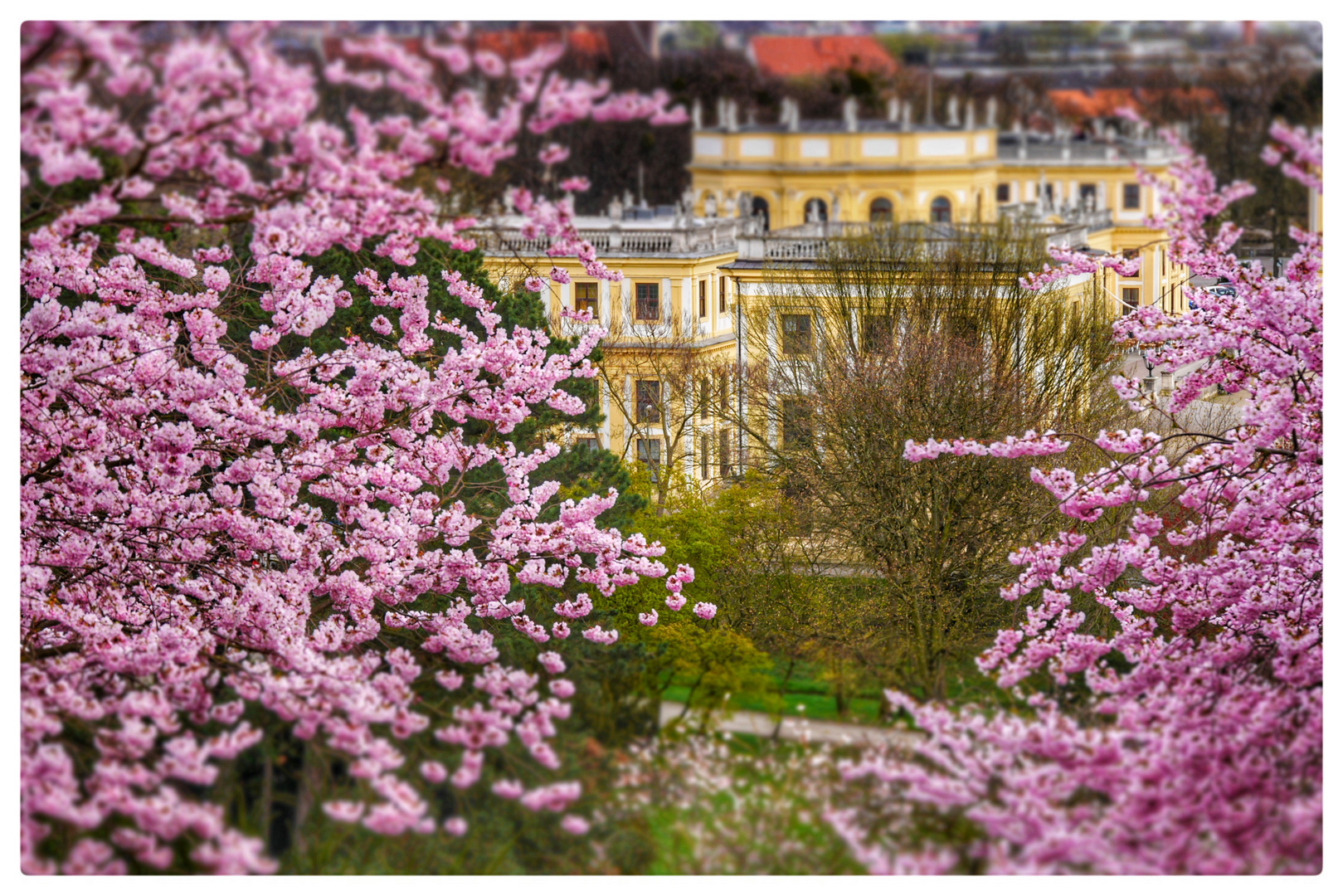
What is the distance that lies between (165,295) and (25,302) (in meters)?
1.17

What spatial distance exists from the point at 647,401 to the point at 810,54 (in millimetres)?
4757

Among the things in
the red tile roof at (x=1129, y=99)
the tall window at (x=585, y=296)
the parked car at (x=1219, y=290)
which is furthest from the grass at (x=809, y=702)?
the tall window at (x=585, y=296)

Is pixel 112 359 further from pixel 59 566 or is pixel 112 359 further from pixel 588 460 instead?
pixel 588 460

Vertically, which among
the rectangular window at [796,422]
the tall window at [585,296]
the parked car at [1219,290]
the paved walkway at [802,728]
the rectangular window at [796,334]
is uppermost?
the parked car at [1219,290]

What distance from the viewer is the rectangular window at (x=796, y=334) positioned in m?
17.2

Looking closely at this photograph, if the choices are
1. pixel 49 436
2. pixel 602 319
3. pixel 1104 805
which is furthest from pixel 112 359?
Result: pixel 602 319

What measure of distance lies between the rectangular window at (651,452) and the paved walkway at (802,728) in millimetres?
8159

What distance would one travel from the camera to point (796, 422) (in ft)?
52.2

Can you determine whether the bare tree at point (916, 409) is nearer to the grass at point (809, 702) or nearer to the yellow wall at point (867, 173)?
the grass at point (809, 702)

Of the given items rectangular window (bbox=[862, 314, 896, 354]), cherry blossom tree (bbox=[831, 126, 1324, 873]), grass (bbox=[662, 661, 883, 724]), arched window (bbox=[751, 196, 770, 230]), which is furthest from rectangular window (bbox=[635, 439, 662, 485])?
arched window (bbox=[751, 196, 770, 230])

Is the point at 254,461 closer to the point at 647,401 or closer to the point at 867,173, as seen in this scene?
the point at 647,401

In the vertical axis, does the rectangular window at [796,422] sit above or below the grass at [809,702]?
below

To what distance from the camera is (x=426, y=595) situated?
1097cm

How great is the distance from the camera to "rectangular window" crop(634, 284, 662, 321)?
17.2 meters
